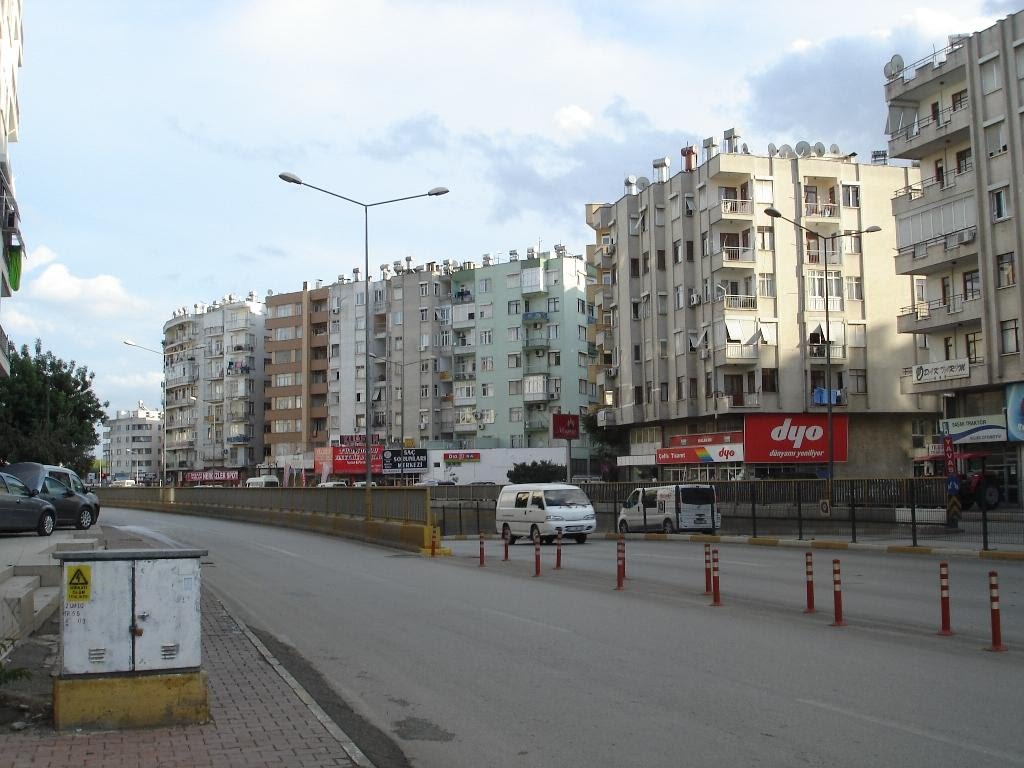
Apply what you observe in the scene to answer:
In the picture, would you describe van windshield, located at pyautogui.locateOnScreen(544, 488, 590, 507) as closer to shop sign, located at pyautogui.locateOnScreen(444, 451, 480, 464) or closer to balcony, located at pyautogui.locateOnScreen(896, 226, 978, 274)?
balcony, located at pyautogui.locateOnScreen(896, 226, 978, 274)

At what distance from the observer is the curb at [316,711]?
6503 mm

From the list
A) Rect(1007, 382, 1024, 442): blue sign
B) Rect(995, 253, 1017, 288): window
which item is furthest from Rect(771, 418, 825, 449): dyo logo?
Rect(995, 253, 1017, 288): window

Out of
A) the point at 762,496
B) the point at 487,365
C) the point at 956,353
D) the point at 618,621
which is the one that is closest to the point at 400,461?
the point at 487,365

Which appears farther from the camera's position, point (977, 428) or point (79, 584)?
point (977, 428)

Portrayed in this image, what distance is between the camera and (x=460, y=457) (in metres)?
89.7

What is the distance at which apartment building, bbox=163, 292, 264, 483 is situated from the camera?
411 feet

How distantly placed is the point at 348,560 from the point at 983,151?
111ft

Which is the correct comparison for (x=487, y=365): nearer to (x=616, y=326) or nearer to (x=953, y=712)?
(x=616, y=326)

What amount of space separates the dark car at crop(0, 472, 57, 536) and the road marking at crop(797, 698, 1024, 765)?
21066mm

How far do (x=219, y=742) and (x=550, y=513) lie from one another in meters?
26.8

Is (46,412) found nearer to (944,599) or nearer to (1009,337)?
(1009,337)

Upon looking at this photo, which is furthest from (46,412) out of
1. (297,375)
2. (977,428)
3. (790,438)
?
(297,375)

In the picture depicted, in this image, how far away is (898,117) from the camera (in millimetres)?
51312

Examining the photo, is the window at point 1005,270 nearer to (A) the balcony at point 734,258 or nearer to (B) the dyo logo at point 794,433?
(B) the dyo logo at point 794,433
